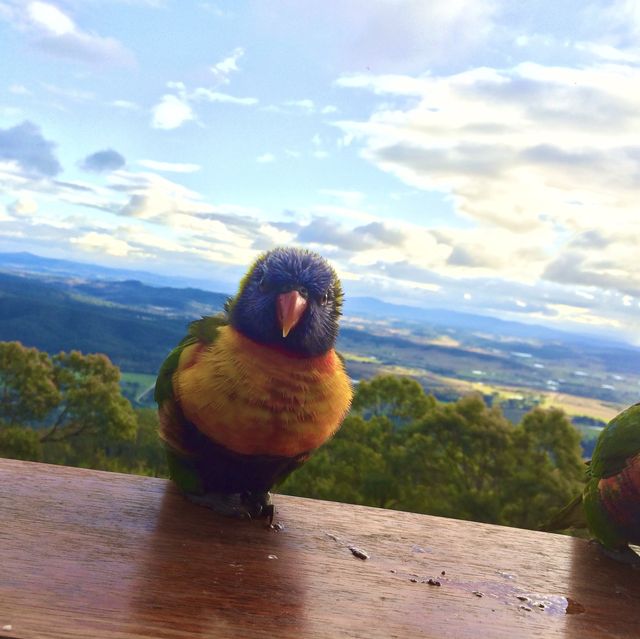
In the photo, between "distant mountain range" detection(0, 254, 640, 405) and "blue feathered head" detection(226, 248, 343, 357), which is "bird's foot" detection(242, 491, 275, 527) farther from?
"distant mountain range" detection(0, 254, 640, 405)

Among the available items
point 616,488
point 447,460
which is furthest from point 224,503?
point 447,460

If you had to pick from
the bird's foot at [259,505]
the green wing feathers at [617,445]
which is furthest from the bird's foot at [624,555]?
the bird's foot at [259,505]

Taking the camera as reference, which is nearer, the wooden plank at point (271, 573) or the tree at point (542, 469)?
the wooden plank at point (271, 573)

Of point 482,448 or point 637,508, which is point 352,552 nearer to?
point 637,508

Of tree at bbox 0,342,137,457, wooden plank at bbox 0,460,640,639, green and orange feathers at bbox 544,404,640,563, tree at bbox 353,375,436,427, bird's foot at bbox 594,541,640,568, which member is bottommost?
tree at bbox 0,342,137,457

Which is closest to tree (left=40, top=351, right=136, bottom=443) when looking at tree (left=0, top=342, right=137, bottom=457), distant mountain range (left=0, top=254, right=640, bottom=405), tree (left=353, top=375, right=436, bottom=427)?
tree (left=0, top=342, right=137, bottom=457)

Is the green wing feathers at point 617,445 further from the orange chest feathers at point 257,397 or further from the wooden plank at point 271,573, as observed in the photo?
the orange chest feathers at point 257,397

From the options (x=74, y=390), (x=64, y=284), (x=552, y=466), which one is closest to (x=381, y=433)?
(x=552, y=466)
